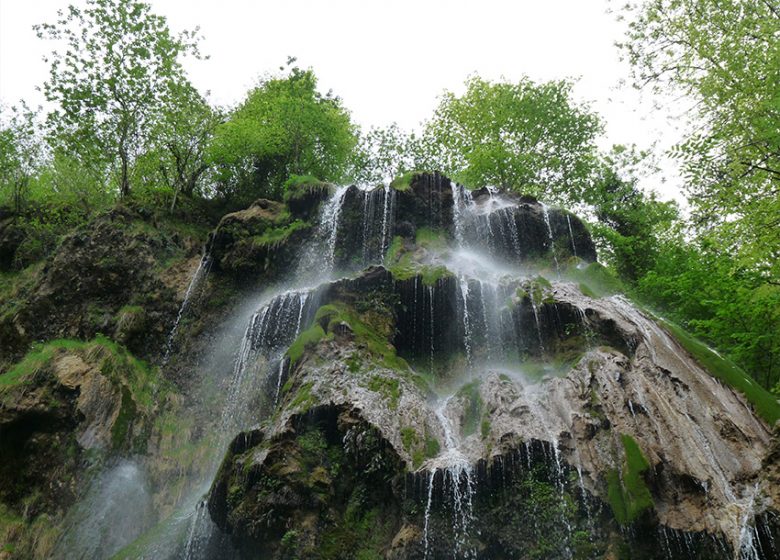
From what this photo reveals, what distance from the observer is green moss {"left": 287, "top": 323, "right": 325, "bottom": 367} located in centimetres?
1116

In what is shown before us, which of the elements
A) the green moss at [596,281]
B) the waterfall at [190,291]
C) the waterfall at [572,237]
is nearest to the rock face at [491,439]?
the green moss at [596,281]

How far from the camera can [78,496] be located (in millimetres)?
11672

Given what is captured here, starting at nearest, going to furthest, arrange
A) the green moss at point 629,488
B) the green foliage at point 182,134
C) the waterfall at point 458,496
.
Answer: the green moss at point 629,488, the waterfall at point 458,496, the green foliage at point 182,134

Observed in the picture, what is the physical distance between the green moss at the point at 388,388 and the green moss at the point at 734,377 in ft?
19.4

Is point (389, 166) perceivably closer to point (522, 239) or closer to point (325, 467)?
point (522, 239)

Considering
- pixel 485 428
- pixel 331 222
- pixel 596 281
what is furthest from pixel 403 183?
pixel 485 428

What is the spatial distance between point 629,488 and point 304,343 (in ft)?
22.9

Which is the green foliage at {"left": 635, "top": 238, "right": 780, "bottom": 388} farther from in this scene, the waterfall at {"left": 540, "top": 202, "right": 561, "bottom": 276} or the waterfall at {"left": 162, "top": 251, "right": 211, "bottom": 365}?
the waterfall at {"left": 162, "top": 251, "right": 211, "bottom": 365}

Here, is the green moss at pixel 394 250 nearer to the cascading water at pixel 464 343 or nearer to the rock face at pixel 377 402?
the rock face at pixel 377 402

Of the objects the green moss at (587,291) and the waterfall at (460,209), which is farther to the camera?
the waterfall at (460,209)

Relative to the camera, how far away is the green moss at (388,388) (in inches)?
389

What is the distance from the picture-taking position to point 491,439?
876cm

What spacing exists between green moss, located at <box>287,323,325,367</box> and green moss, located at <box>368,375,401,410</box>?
1.75 meters

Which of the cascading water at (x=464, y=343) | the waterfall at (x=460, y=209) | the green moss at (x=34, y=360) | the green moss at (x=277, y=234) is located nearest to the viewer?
the cascading water at (x=464, y=343)
